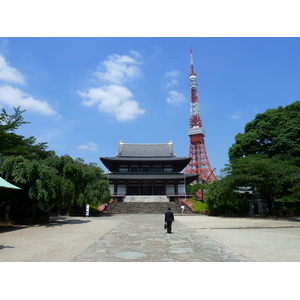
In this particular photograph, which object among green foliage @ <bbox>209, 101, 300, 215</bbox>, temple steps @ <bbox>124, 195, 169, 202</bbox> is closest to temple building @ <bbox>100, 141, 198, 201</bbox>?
temple steps @ <bbox>124, 195, 169, 202</bbox>

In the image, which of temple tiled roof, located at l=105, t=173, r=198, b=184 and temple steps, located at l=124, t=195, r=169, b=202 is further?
temple tiled roof, located at l=105, t=173, r=198, b=184

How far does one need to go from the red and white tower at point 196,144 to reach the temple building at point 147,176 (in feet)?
54.1

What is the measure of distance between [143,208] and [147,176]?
800cm

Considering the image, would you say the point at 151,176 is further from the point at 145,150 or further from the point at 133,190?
the point at 145,150

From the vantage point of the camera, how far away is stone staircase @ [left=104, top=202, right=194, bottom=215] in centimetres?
2959

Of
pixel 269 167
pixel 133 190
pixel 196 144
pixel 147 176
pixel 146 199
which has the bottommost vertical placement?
pixel 146 199

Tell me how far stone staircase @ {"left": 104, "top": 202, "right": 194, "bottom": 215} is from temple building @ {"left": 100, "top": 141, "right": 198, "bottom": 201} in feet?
14.6

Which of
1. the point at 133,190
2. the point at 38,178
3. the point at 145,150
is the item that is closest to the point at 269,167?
the point at 38,178

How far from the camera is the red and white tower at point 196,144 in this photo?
58.7 meters

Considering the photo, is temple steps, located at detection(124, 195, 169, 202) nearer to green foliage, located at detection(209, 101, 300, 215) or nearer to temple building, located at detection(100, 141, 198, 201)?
temple building, located at detection(100, 141, 198, 201)

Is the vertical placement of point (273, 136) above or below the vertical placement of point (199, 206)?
above

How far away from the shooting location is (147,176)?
38125 mm

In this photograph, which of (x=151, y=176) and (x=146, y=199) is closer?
(x=146, y=199)

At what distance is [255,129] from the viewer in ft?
88.1
